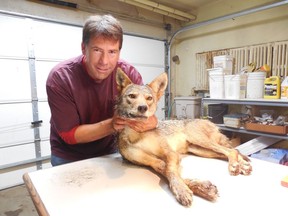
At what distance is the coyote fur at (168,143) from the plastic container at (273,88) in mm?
1699

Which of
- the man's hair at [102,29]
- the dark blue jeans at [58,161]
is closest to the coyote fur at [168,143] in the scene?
the man's hair at [102,29]

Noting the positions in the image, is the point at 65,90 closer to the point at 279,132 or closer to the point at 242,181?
the point at 242,181

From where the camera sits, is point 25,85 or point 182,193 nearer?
point 182,193

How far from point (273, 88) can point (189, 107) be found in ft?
4.21

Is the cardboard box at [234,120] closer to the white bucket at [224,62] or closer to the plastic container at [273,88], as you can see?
the plastic container at [273,88]

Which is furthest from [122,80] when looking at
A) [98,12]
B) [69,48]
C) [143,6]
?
[143,6]

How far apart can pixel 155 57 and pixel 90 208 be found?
3495mm

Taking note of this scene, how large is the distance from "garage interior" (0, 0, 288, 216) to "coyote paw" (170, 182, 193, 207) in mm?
2019

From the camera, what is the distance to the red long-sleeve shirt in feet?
3.57

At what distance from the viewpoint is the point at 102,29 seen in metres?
0.94

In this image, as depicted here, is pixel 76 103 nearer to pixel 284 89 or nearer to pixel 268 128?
pixel 268 128

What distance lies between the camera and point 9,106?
2582 mm

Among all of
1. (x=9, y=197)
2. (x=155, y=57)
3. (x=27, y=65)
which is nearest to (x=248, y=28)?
(x=155, y=57)

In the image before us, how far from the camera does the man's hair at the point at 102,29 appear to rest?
94 centimetres
